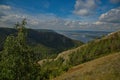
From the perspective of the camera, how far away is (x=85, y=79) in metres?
46.0

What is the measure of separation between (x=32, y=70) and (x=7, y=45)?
6.25m

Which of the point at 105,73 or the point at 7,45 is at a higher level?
the point at 7,45

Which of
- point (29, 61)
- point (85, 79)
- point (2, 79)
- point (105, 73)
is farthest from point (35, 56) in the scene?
point (105, 73)

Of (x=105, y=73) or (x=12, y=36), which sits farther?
(x=105, y=73)

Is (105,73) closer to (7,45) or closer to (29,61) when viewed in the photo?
(29,61)

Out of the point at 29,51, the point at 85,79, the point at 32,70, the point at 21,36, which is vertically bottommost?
the point at 85,79

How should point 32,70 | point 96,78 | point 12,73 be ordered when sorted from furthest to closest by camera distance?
point 96,78 < point 32,70 < point 12,73

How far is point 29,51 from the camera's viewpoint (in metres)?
38.7

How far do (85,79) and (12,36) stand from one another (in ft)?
57.4

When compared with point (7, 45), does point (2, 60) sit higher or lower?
lower

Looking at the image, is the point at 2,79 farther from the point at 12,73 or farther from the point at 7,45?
the point at 7,45

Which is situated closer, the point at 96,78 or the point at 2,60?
the point at 2,60

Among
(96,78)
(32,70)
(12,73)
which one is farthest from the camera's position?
(96,78)

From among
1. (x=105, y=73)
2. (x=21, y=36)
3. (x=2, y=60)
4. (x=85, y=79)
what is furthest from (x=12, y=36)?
(x=105, y=73)
